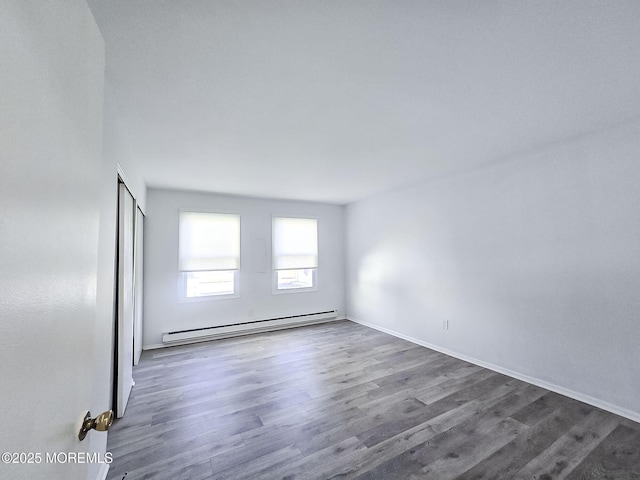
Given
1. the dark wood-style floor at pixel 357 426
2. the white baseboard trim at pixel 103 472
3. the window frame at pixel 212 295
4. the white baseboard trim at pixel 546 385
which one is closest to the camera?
the white baseboard trim at pixel 103 472

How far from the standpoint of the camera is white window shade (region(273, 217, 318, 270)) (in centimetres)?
532

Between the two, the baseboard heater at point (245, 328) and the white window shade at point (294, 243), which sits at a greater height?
the white window shade at point (294, 243)

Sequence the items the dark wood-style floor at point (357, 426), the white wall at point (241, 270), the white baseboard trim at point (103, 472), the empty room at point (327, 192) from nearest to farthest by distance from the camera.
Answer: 1. the empty room at point (327, 192)
2. the white baseboard trim at point (103, 472)
3. the dark wood-style floor at point (357, 426)
4. the white wall at point (241, 270)

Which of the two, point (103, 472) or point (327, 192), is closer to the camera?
point (103, 472)

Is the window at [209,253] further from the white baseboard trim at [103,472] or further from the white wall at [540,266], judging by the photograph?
the white wall at [540,266]

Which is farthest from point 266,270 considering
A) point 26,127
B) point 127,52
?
point 26,127

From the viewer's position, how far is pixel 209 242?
4715 millimetres

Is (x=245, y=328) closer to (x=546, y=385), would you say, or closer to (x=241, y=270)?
(x=241, y=270)

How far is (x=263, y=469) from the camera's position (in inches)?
71.7

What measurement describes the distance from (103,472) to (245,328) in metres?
3.05

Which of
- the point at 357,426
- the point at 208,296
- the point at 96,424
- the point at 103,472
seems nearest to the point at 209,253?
the point at 208,296

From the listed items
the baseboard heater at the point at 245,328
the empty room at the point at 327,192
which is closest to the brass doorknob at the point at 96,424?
the empty room at the point at 327,192

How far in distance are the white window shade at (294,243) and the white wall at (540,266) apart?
191cm

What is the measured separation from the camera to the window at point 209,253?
452 centimetres
